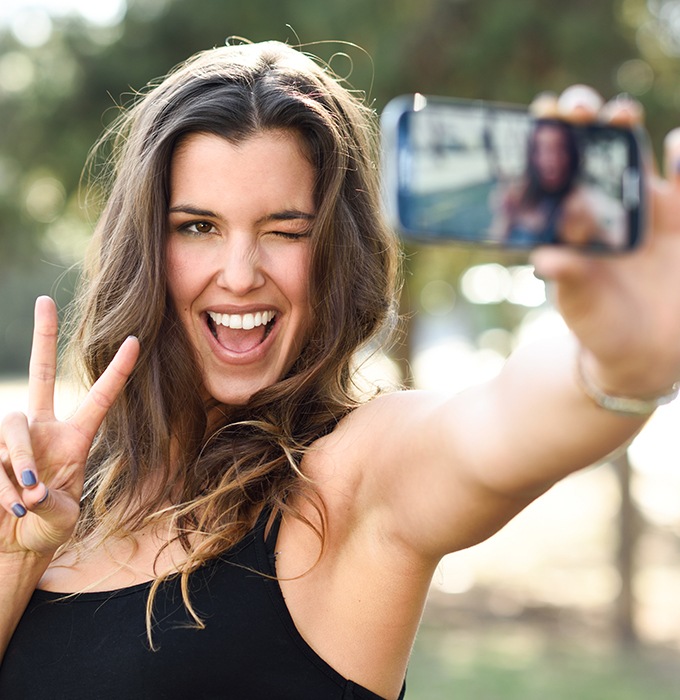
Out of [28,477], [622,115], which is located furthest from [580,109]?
[28,477]

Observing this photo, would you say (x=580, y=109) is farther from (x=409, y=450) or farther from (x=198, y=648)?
(x=198, y=648)

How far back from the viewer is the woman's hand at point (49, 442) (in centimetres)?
177

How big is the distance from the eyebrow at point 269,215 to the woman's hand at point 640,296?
94cm

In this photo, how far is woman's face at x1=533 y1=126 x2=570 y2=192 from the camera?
102cm

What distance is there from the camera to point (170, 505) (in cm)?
202

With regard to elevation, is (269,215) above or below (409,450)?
above

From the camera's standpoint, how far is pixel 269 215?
1939 mm

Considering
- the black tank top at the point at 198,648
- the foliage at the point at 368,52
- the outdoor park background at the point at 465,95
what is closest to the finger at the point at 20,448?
the black tank top at the point at 198,648

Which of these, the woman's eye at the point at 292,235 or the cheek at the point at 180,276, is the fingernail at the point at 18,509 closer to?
the cheek at the point at 180,276

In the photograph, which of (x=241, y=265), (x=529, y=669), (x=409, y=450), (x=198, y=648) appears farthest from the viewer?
(x=529, y=669)

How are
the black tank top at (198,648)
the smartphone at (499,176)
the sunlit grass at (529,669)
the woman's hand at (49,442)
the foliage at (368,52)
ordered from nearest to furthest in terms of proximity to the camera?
1. the smartphone at (499,176)
2. the black tank top at (198,648)
3. the woman's hand at (49,442)
4. the foliage at (368,52)
5. the sunlit grass at (529,669)

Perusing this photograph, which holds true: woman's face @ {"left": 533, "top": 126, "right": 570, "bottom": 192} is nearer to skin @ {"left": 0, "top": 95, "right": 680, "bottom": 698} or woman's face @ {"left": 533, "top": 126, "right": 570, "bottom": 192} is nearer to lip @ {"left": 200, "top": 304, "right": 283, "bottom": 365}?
skin @ {"left": 0, "top": 95, "right": 680, "bottom": 698}

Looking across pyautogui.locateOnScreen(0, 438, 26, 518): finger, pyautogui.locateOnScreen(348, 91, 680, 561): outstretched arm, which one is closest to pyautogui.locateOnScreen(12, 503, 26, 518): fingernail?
pyautogui.locateOnScreen(0, 438, 26, 518): finger

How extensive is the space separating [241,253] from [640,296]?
3.24 feet
